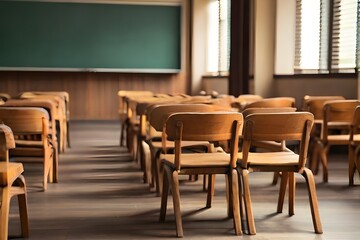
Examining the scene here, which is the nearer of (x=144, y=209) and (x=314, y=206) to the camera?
(x=314, y=206)

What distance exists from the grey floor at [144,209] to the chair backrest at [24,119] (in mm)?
545

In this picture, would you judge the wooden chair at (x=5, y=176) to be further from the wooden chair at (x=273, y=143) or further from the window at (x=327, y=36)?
the window at (x=327, y=36)

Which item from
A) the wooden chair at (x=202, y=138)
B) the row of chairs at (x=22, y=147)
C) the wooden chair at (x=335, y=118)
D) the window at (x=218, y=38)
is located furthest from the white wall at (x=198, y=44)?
the wooden chair at (x=202, y=138)

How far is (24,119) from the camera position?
509 cm

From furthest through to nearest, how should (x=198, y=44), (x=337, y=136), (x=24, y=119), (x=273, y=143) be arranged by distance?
1. (x=198, y=44)
2. (x=337, y=136)
3. (x=273, y=143)
4. (x=24, y=119)

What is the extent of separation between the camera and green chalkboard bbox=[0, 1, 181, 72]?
44.1ft

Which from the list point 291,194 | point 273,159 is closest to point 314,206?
point 273,159

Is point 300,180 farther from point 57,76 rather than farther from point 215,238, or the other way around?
point 57,76

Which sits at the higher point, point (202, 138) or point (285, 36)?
point (285, 36)

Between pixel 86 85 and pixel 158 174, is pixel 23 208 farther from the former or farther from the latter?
pixel 86 85

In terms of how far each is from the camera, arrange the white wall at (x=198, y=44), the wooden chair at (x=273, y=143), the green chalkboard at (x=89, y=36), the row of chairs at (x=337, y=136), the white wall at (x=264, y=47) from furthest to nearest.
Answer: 1. the white wall at (x=198, y=44)
2. the green chalkboard at (x=89, y=36)
3. the white wall at (x=264, y=47)
4. the row of chairs at (x=337, y=136)
5. the wooden chair at (x=273, y=143)

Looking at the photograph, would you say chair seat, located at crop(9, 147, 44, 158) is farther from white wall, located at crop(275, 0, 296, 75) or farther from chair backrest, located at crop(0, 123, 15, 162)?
white wall, located at crop(275, 0, 296, 75)

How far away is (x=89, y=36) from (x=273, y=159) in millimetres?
10071

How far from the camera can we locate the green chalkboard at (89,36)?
44.1ft
